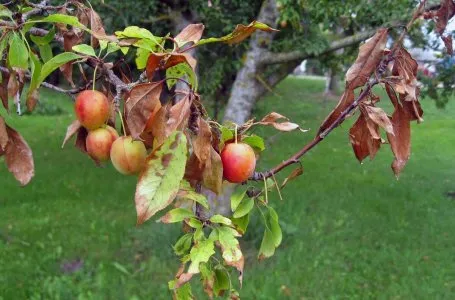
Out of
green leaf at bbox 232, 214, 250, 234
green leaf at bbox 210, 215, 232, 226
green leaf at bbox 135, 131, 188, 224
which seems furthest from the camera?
green leaf at bbox 232, 214, 250, 234

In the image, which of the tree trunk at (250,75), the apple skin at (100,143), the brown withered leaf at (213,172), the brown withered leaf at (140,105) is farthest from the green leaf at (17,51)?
the tree trunk at (250,75)

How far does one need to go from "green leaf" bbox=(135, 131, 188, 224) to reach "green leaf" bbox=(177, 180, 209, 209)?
4.5 inches

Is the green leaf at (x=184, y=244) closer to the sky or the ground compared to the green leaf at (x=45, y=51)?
closer to the ground

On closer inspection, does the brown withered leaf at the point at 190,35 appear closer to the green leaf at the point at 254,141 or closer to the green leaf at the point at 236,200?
the green leaf at the point at 254,141

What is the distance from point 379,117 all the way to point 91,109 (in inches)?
17.6

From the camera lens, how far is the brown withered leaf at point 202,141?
34.4 inches

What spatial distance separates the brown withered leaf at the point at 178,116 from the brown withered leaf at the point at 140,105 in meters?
0.04

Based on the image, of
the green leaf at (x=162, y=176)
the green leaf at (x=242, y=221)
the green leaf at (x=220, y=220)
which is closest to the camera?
the green leaf at (x=162, y=176)

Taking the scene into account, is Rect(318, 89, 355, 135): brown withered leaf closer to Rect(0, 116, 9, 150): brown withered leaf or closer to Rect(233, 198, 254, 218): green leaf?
Rect(233, 198, 254, 218): green leaf

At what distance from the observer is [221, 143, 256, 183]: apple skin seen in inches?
37.0

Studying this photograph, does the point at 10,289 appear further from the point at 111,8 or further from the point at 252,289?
the point at 111,8

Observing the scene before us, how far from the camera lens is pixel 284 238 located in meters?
5.33

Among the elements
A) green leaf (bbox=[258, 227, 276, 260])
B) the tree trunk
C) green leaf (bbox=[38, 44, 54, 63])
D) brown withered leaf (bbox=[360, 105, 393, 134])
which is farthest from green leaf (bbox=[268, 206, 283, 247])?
the tree trunk

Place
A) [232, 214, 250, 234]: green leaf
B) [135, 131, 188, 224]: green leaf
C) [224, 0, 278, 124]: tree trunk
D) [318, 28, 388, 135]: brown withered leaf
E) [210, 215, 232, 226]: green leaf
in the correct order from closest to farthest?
[135, 131, 188, 224]: green leaf < [210, 215, 232, 226]: green leaf < [318, 28, 388, 135]: brown withered leaf < [232, 214, 250, 234]: green leaf < [224, 0, 278, 124]: tree trunk
